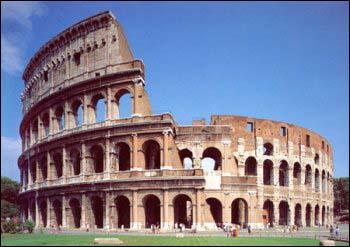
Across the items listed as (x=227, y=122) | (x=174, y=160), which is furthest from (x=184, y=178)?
(x=227, y=122)

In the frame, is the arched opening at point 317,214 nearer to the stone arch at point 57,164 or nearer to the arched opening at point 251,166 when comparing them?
the arched opening at point 251,166

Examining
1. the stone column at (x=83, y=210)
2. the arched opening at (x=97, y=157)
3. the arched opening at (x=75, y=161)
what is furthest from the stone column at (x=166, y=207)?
the arched opening at (x=75, y=161)

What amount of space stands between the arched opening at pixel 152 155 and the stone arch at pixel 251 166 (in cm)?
862

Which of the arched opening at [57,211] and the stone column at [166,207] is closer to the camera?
the stone column at [166,207]

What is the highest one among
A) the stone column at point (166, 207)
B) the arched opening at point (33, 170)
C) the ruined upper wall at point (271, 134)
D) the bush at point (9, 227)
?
the ruined upper wall at point (271, 134)

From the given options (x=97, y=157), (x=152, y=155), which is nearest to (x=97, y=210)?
(x=97, y=157)

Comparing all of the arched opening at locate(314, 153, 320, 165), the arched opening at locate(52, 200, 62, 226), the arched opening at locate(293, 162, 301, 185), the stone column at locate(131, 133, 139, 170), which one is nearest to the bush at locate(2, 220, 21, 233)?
the arched opening at locate(52, 200, 62, 226)

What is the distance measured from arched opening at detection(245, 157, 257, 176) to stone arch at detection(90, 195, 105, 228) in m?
13.2

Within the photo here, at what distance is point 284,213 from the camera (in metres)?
40.8

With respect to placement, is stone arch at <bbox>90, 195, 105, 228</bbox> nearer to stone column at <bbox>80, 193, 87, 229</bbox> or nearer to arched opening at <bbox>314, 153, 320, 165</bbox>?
stone column at <bbox>80, 193, 87, 229</bbox>

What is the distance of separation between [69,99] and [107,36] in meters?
6.21

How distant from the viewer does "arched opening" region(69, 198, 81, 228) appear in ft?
114

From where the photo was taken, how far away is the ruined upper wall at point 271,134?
121ft

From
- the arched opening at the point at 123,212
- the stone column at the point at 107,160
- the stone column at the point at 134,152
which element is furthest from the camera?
the arched opening at the point at 123,212
